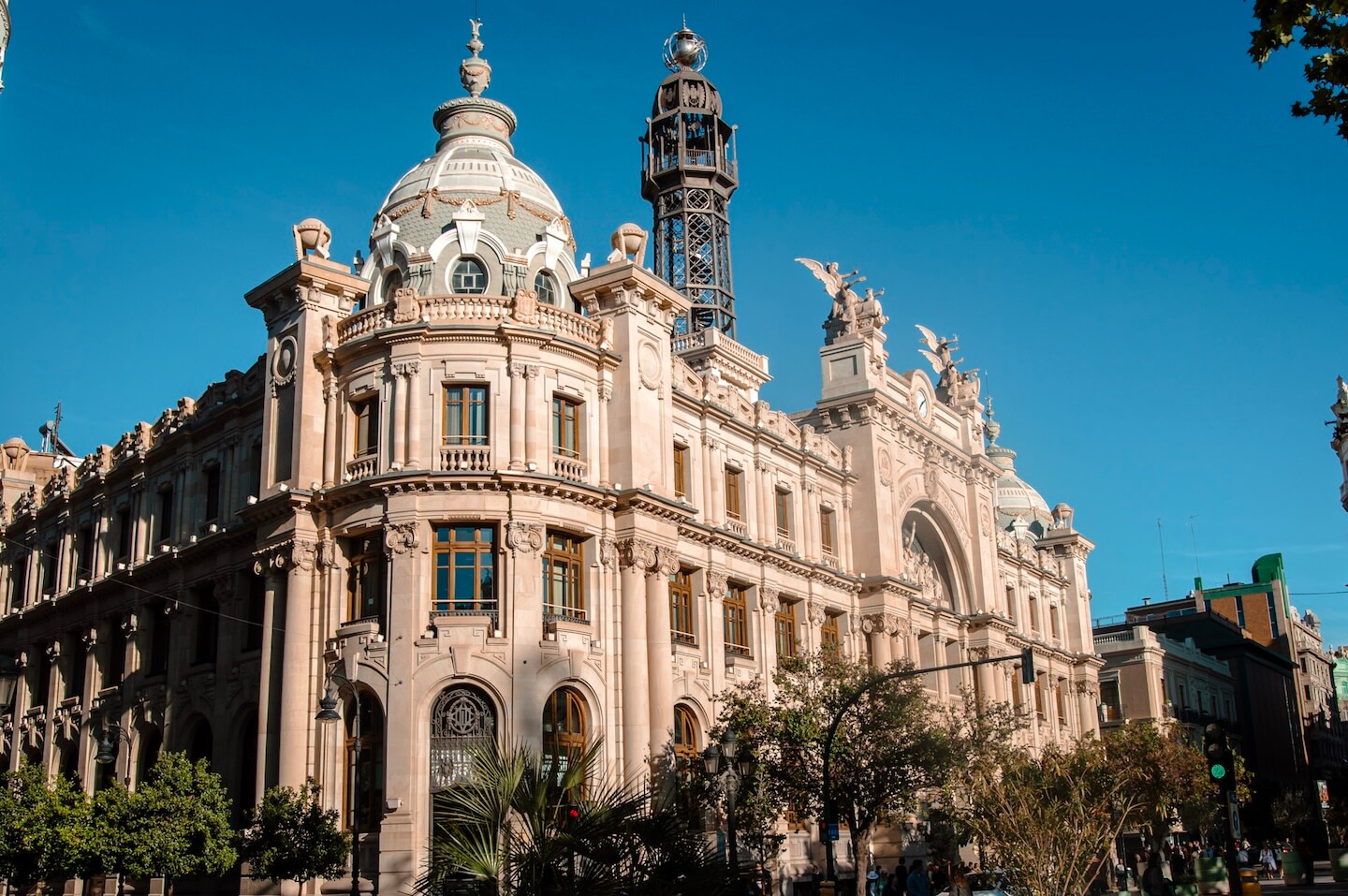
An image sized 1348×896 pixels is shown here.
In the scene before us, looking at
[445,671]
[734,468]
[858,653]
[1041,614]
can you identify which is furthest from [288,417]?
[1041,614]

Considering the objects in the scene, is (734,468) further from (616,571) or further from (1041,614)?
(1041,614)

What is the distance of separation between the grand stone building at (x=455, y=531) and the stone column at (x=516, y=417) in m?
0.08

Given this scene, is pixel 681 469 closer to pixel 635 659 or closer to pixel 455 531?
pixel 635 659

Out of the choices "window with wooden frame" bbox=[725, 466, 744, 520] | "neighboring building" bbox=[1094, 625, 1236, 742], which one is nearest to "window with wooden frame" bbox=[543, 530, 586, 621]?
"window with wooden frame" bbox=[725, 466, 744, 520]

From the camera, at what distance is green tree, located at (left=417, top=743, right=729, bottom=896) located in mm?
15086

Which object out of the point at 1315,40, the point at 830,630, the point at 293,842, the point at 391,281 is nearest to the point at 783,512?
the point at 830,630

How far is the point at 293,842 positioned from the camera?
32094 millimetres

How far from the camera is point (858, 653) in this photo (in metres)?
48.6

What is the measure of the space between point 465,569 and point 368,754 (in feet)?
16.7

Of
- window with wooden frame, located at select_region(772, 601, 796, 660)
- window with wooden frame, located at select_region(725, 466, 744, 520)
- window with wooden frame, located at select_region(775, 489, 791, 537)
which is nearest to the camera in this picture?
window with wooden frame, located at select_region(725, 466, 744, 520)

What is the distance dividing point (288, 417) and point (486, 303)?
6466mm

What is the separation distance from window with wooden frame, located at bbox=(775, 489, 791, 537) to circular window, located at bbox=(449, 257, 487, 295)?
533 inches

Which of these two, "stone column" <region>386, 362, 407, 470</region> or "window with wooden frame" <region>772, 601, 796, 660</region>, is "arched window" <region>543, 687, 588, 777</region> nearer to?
"stone column" <region>386, 362, 407, 470</region>

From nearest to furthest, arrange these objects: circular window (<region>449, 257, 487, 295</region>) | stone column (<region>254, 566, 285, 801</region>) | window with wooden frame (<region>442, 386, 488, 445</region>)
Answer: stone column (<region>254, 566, 285, 801</region>), window with wooden frame (<region>442, 386, 488, 445</region>), circular window (<region>449, 257, 487, 295</region>)
